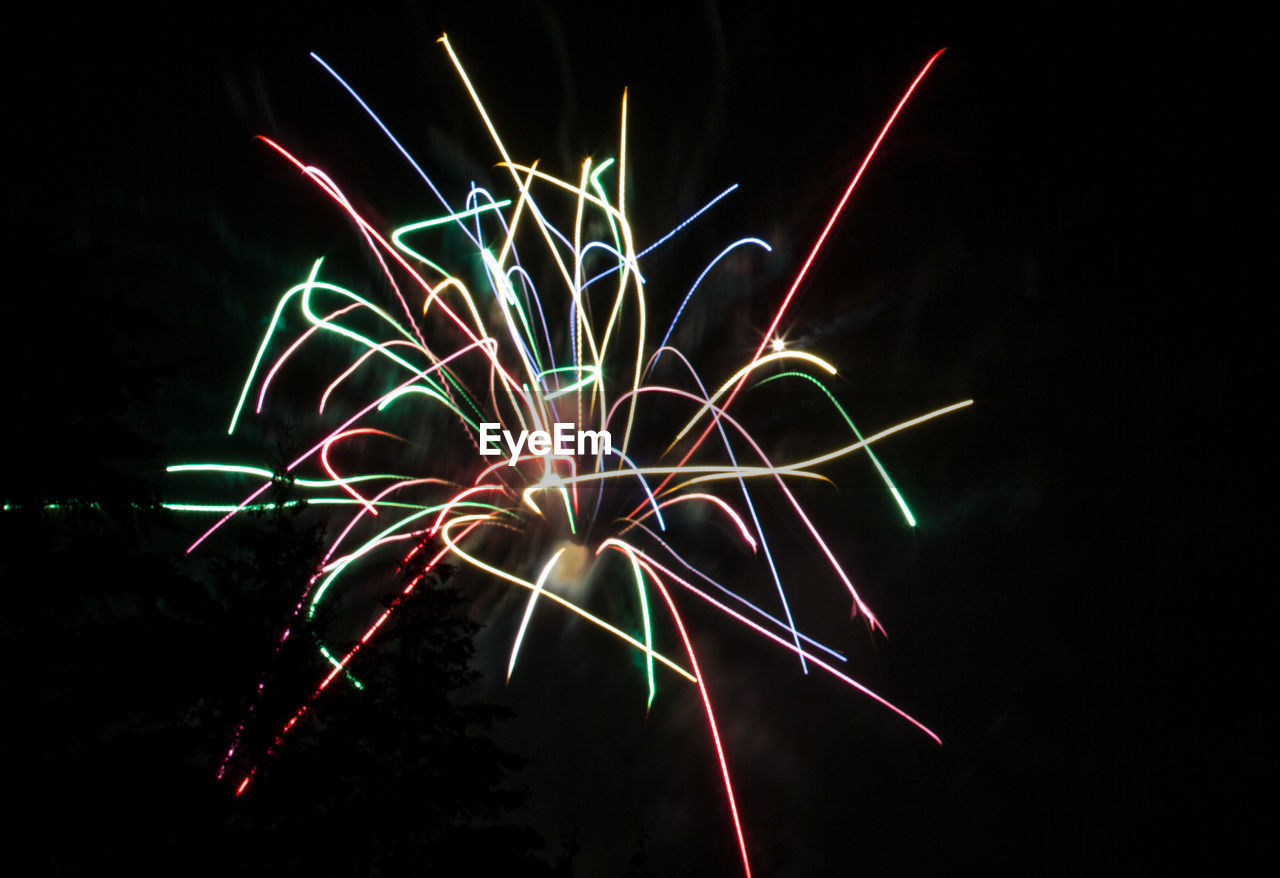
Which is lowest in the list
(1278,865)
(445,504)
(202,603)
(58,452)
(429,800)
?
(1278,865)

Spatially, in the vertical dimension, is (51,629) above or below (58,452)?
below

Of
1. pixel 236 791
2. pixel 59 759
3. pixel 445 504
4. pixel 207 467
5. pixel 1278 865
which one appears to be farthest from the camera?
pixel 1278 865

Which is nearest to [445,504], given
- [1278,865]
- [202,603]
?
[202,603]

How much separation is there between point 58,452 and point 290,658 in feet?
7.32

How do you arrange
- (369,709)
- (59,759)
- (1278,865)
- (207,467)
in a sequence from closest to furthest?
(59,759) → (369,709) → (207,467) → (1278,865)

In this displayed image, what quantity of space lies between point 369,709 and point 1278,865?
14984 mm

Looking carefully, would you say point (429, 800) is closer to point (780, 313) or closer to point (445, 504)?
point (445, 504)

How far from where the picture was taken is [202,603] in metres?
7.01

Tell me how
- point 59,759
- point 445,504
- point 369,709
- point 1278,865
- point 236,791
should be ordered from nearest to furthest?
point 59,759 < point 236,791 < point 369,709 < point 445,504 < point 1278,865

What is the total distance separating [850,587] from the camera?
13.8m

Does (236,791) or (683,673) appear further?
(683,673)

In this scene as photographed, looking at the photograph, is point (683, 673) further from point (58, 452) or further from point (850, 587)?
point (58, 452)

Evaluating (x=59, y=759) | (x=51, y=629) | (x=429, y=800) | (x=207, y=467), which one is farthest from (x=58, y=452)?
(x=207, y=467)

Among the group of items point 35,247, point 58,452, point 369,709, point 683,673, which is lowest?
point 683,673
